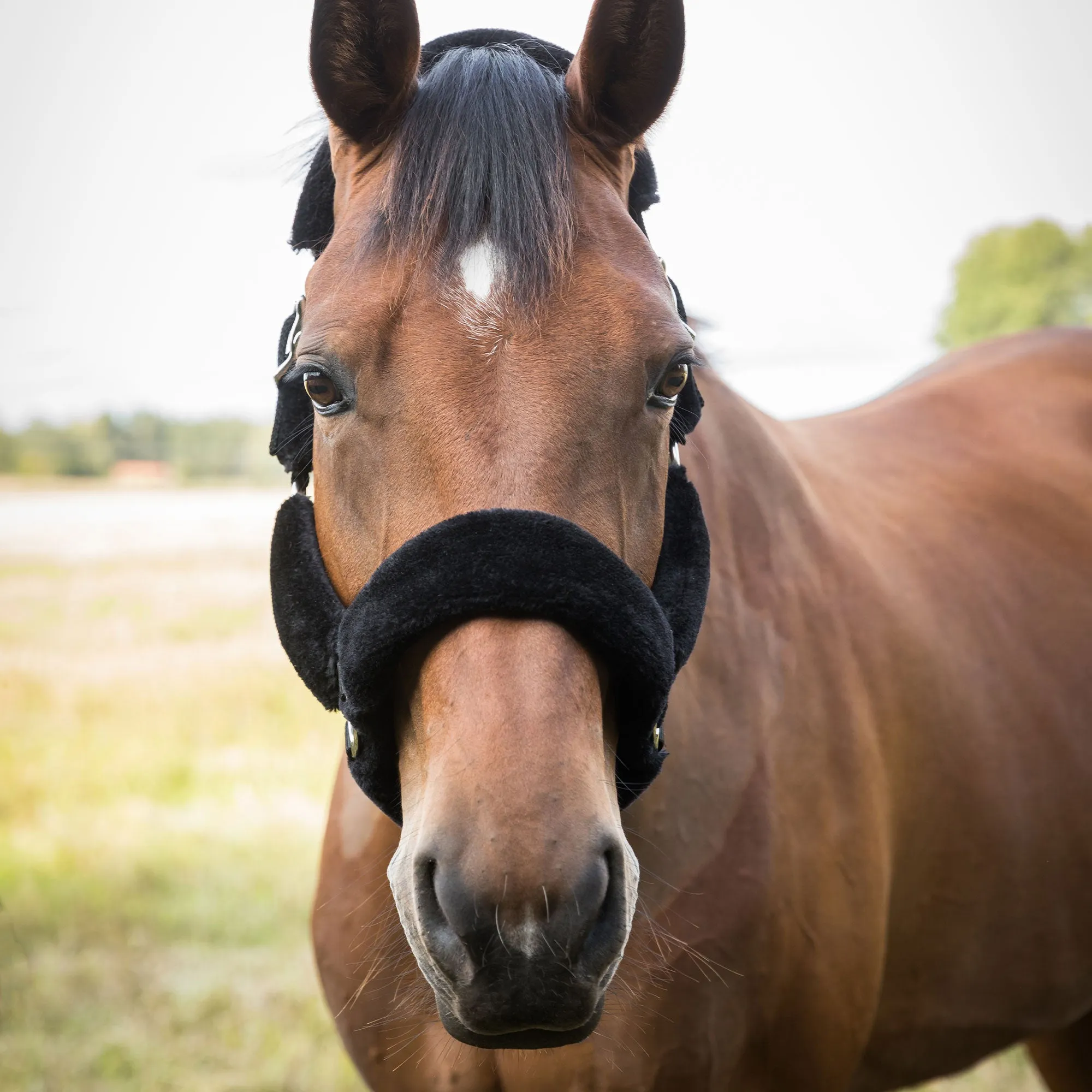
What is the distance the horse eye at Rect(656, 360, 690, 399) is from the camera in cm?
156

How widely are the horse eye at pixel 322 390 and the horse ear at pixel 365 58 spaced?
489 mm

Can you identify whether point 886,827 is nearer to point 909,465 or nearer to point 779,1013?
point 779,1013

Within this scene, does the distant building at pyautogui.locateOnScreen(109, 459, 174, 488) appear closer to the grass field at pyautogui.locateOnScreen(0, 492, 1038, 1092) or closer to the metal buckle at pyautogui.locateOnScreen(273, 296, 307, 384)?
the grass field at pyautogui.locateOnScreen(0, 492, 1038, 1092)

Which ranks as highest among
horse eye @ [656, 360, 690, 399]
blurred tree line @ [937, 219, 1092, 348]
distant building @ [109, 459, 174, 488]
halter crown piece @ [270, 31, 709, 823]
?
horse eye @ [656, 360, 690, 399]

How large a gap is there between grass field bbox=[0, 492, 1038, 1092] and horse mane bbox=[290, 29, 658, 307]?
10.2 ft

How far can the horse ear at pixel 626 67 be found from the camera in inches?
64.6

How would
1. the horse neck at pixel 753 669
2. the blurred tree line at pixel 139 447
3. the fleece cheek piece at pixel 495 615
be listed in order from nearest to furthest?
the fleece cheek piece at pixel 495 615
the horse neck at pixel 753 669
the blurred tree line at pixel 139 447

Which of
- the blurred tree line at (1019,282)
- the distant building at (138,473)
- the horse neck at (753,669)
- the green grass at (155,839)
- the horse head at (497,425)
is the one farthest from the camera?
the blurred tree line at (1019,282)

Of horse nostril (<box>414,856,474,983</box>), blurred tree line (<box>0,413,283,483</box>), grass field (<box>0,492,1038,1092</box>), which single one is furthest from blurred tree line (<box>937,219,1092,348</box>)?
horse nostril (<box>414,856,474,983</box>)

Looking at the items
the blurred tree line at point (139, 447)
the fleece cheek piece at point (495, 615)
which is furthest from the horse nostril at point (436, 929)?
the blurred tree line at point (139, 447)

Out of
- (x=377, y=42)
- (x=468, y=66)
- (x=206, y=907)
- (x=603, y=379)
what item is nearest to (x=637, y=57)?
(x=468, y=66)

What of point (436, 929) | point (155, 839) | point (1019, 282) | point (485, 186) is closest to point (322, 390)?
point (485, 186)

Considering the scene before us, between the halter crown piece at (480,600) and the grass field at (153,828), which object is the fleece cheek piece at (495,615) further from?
the grass field at (153,828)

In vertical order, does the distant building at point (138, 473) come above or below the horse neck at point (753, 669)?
below
